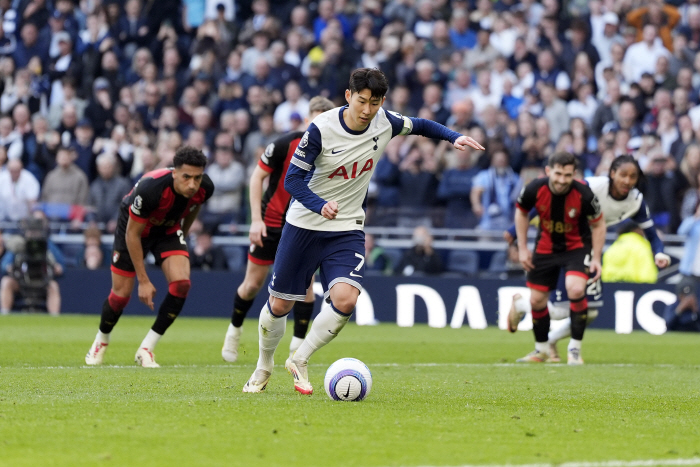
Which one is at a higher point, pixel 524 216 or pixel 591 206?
pixel 591 206

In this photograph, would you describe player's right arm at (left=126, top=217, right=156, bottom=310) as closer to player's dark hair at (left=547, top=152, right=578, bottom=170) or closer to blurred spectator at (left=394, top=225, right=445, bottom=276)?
player's dark hair at (left=547, top=152, right=578, bottom=170)

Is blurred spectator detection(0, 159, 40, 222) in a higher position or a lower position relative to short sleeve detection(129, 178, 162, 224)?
lower

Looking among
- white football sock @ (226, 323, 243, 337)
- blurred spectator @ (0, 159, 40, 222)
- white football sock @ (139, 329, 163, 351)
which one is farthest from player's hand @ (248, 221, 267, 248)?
blurred spectator @ (0, 159, 40, 222)

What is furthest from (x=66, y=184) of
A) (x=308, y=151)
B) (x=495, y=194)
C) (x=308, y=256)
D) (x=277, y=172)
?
(x=308, y=151)

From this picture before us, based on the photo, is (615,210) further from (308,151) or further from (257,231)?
(308,151)

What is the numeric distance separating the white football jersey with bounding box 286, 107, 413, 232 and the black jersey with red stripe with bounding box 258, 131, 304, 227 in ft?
8.52

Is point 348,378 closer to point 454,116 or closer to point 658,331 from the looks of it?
point 658,331

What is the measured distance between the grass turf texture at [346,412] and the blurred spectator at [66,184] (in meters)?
8.27

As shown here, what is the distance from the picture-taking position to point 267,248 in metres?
11.1

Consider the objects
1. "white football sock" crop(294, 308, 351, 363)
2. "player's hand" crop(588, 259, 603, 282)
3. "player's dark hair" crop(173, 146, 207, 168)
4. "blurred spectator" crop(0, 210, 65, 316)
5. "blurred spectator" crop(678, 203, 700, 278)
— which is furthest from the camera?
"blurred spectator" crop(0, 210, 65, 316)

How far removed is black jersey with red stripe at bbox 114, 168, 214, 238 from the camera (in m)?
10.0

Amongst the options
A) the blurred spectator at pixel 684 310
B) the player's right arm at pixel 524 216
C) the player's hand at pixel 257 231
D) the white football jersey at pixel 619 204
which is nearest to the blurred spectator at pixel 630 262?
the blurred spectator at pixel 684 310

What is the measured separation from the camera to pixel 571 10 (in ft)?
72.8

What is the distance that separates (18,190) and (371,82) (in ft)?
48.8
